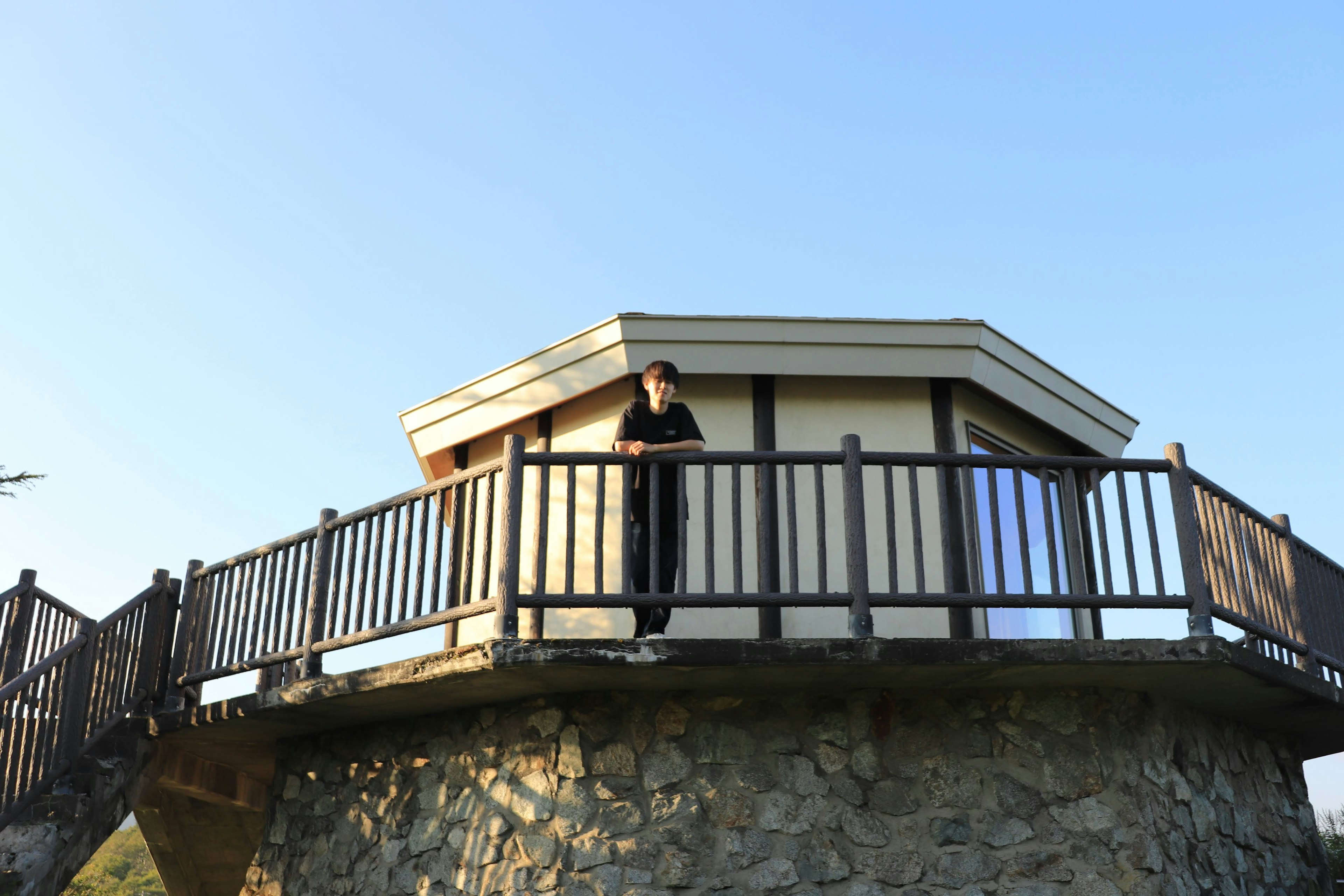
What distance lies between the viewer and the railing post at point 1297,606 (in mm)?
7207

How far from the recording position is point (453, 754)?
23.3 ft

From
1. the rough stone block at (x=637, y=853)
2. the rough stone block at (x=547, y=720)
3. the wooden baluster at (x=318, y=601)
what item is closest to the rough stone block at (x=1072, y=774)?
the rough stone block at (x=637, y=853)

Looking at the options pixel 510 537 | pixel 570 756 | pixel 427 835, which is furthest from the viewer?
pixel 427 835

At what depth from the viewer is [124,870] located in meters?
39.7

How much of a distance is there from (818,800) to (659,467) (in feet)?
6.75

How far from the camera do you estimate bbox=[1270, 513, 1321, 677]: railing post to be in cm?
721

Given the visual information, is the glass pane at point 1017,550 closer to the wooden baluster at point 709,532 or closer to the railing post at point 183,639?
the wooden baluster at point 709,532

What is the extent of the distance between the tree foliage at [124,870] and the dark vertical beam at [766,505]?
26.5 metres

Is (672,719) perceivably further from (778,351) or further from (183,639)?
(183,639)

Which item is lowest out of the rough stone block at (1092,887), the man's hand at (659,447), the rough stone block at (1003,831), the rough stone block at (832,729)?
the rough stone block at (1092,887)

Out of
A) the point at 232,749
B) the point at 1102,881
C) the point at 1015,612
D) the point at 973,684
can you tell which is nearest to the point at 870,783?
the point at 973,684

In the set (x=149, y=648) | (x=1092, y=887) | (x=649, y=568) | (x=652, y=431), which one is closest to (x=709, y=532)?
(x=649, y=568)

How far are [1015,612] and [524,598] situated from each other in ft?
13.6

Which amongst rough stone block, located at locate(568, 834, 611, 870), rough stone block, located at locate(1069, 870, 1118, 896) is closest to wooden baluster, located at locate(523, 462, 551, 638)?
rough stone block, located at locate(568, 834, 611, 870)
